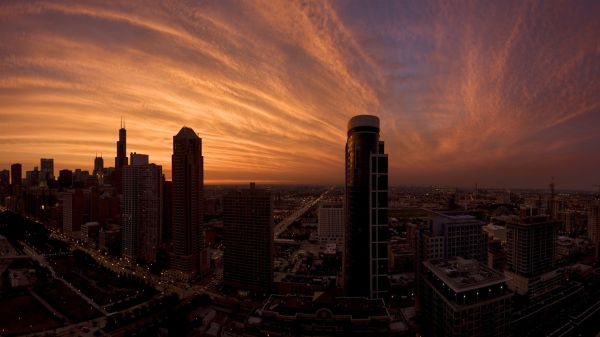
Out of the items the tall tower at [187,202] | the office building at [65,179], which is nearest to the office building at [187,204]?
the tall tower at [187,202]

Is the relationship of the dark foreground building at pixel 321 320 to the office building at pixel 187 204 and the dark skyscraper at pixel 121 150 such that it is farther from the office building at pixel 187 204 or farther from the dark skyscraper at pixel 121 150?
the dark skyscraper at pixel 121 150

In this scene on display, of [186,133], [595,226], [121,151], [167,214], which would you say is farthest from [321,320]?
[121,151]

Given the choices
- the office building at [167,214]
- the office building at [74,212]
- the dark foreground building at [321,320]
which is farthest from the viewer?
the office building at [74,212]

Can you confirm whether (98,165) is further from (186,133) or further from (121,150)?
(186,133)

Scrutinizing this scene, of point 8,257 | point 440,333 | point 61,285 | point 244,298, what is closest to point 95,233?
point 8,257

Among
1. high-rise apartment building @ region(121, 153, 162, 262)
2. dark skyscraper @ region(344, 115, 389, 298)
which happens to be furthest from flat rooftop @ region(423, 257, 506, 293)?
high-rise apartment building @ region(121, 153, 162, 262)

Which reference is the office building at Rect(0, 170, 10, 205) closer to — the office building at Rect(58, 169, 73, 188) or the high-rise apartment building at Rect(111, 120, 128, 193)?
the office building at Rect(58, 169, 73, 188)

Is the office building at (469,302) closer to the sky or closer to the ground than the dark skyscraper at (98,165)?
closer to the ground
